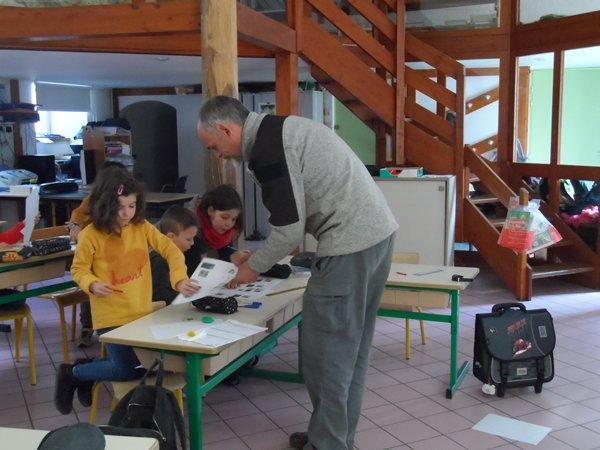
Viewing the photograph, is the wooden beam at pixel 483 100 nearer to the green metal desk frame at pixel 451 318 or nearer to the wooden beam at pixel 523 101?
the wooden beam at pixel 523 101

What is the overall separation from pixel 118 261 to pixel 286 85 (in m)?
2.86

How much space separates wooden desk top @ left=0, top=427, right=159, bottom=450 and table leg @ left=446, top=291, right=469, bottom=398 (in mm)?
2357

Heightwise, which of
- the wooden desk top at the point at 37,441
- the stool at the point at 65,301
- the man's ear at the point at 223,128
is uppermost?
the man's ear at the point at 223,128

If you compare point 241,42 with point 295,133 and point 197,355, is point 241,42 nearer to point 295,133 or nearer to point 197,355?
point 295,133

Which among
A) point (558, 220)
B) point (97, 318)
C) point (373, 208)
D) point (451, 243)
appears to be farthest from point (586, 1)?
point (97, 318)

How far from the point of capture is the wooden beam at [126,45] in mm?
4863

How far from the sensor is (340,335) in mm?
2617

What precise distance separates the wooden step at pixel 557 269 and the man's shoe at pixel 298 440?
3.52 meters

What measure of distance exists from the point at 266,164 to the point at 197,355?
754 mm

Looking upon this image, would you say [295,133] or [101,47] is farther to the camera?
[101,47]

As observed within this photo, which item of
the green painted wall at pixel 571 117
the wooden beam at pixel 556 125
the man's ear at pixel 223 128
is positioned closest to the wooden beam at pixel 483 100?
the green painted wall at pixel 571 117

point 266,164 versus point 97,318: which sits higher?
point 266,164

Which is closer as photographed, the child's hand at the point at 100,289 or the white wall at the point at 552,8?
the child's hand at the point at 100,289

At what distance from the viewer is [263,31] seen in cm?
483
